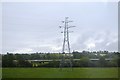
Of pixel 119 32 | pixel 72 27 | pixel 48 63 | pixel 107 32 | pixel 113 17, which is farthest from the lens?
pixel 48 63

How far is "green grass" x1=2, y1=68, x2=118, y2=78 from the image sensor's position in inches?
208

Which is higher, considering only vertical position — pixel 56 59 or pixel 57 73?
pixel 56 59

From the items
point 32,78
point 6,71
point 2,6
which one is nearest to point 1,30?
point 2,6

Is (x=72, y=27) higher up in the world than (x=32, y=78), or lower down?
higher up

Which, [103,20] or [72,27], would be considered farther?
[72,27]

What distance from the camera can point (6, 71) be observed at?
5.52 meters

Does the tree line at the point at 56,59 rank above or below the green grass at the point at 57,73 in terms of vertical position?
above

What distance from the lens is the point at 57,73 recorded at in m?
6.05

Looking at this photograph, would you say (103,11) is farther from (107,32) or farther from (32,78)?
(32,78)

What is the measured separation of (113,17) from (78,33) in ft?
3.50

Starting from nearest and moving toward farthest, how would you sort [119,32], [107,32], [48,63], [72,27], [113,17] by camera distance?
1. [119,32]
2. [113,17]
3. [107,32]
4. [72,27]
5. [48,63]

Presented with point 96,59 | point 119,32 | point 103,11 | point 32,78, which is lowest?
point 32,78

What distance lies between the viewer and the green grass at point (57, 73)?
5293mm

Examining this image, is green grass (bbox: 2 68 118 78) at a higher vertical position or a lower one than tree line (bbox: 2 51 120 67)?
lower
